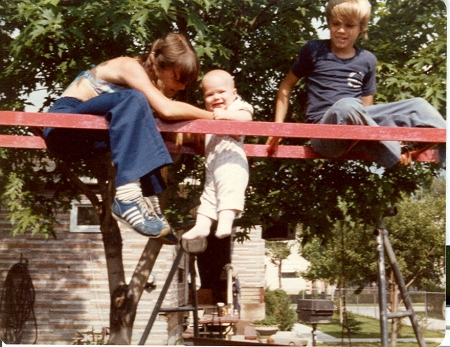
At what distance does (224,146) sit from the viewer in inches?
59.4

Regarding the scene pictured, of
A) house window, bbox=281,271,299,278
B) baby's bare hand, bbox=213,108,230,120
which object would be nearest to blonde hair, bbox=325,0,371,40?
baby's bare hand, bbox=213,108,230,120

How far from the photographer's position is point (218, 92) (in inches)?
61.7

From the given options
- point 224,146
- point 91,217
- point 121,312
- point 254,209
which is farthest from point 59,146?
point 91,217

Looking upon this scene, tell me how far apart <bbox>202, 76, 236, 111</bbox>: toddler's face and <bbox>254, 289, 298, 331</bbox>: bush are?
1415 mm

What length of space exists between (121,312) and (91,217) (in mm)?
762

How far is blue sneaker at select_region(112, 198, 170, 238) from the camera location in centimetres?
136

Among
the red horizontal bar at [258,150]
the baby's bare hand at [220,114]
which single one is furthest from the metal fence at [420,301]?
the baby's bare hand at [220,114]

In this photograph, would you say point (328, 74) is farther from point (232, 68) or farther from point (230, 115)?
point (232, 68)

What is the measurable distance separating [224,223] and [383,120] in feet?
1.87

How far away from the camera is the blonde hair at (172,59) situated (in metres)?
1.47

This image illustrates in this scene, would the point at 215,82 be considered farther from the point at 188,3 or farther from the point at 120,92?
the point at 188,3

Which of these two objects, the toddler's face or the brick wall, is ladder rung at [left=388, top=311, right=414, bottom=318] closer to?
the toddler's face

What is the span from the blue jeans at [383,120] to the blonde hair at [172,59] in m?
0.39

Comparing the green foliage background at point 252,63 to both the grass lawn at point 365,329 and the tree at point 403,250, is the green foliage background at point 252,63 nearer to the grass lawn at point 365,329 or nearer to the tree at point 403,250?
the tree at point 403,250
